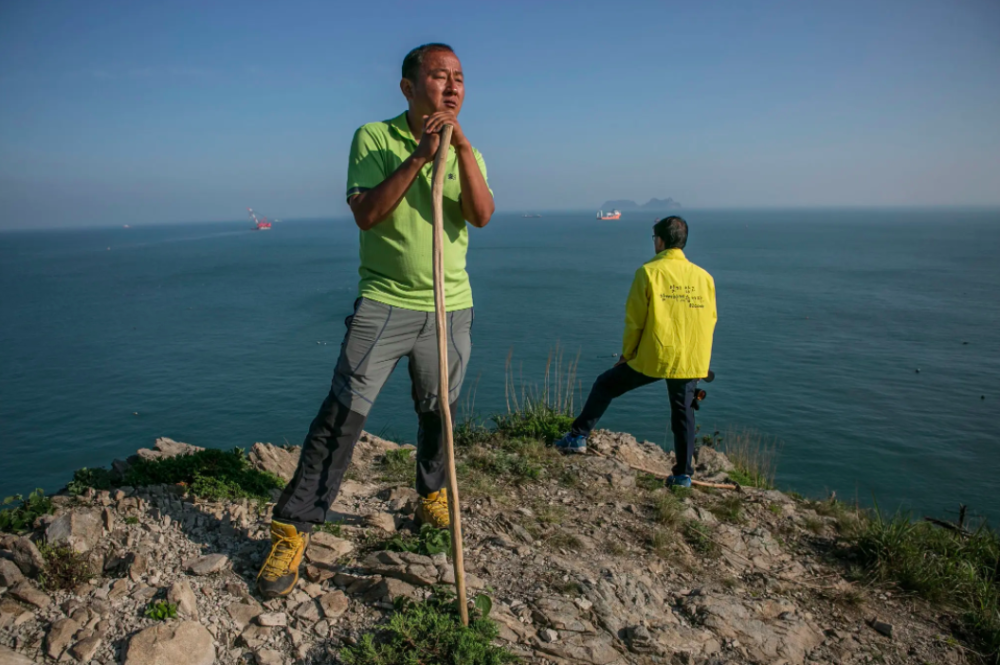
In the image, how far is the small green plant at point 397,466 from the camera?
479 centimetres

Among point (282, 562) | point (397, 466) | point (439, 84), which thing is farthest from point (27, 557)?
point (439, 84)

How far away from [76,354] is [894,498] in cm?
3080

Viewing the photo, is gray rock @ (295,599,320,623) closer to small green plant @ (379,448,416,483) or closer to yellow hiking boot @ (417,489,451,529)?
yellow hiking boot @ (417,489,451,529)

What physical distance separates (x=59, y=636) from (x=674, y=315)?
13.5 feet

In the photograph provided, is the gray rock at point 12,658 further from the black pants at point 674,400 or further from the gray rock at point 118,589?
the black pants at point 674,400

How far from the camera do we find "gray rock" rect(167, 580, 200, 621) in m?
2.77

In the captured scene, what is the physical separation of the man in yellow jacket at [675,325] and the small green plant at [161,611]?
3448 mm

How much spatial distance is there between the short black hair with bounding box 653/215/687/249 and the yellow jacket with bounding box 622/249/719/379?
0.13m

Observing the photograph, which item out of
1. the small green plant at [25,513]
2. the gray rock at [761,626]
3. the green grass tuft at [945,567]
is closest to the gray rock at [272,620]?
the small green plant at [25,513]

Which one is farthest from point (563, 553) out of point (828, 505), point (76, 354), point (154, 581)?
point (76, 354)

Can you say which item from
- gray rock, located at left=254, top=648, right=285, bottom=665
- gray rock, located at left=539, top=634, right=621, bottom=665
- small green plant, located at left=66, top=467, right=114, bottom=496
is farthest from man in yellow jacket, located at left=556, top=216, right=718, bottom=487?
small green plant, located at left=66, top=467, right=114, bottom=496

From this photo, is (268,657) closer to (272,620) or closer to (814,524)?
(272,620)

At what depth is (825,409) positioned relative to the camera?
18.5 m

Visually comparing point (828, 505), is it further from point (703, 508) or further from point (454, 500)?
point (454, 500)
